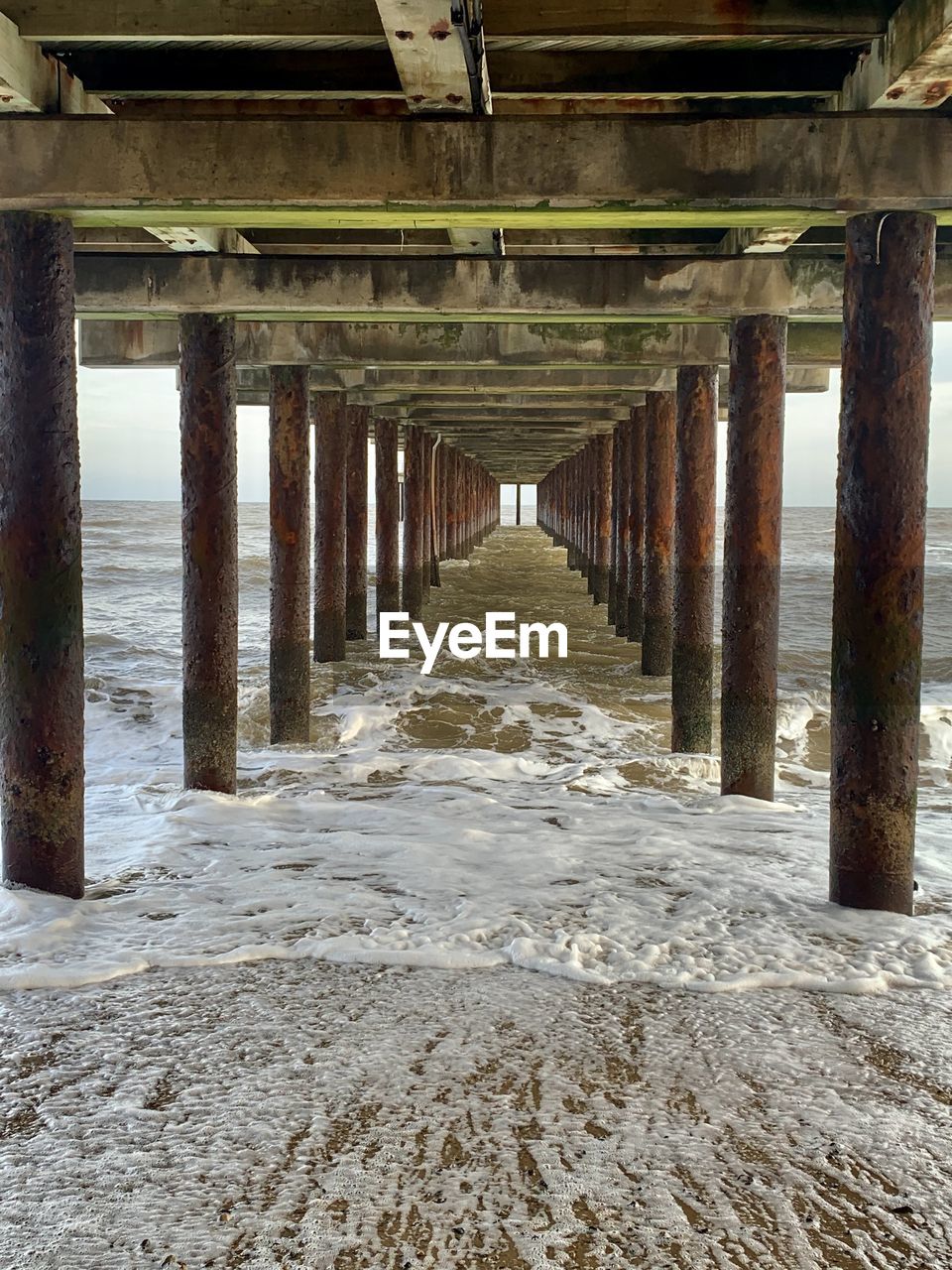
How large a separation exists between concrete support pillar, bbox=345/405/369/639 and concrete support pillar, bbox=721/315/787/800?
25.8 feet

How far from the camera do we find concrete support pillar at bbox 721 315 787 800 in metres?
6.12

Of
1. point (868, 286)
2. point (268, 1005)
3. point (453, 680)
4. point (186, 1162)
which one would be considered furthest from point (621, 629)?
point (186, 1162)

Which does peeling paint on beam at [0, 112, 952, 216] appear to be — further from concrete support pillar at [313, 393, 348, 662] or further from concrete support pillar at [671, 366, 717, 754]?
concrete support pillar at [313, 393, 348, 662]

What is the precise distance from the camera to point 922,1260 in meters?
2.25

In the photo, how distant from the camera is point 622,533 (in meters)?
14.8

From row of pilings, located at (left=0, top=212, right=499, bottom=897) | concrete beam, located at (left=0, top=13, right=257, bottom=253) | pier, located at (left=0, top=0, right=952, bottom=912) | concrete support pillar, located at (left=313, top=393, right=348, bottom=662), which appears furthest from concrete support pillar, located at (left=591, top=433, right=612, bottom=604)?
concrete beam, located at (left=0, top=13, right=257, bottom=253)

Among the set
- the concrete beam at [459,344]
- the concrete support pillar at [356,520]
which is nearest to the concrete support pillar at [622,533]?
the concrete support pillar at [356,520]

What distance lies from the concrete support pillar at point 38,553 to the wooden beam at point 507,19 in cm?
82

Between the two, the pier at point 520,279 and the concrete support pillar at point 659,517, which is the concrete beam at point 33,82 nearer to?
the pier at point 520,279

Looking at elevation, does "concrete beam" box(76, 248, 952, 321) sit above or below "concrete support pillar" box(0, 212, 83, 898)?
above

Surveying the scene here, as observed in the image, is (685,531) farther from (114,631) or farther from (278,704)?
(114,631)

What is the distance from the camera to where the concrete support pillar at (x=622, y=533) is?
571 inches

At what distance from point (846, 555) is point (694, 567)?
3.74 metres

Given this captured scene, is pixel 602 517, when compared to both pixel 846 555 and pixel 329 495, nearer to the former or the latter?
pixel 329 495
